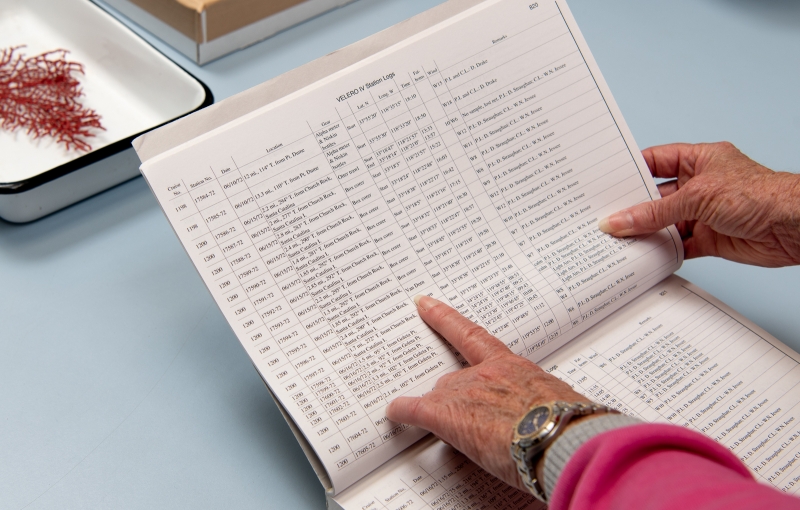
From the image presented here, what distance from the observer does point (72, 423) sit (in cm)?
60

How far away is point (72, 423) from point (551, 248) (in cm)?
47

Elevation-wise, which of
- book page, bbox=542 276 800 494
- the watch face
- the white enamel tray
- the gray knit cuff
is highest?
the white enamel tray

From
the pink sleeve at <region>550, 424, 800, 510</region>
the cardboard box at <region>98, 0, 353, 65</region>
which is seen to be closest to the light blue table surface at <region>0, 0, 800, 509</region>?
the cardboard box at <region>98, 0, 353, 65</region>

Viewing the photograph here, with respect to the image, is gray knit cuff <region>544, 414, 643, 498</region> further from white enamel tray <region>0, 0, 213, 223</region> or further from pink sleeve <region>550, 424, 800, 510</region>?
white enamel tray <region>0, 0, 213, 223</region>

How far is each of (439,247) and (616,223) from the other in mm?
189

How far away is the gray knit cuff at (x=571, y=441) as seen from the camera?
41 centimetres

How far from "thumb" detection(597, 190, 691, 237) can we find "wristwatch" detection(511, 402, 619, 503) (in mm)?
245

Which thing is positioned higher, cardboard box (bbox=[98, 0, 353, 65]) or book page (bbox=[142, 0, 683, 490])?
cardboard box (bbox=[98, 0, 353, 65])

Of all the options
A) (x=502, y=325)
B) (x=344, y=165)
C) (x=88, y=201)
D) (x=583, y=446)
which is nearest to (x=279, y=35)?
(x=88, y=201)

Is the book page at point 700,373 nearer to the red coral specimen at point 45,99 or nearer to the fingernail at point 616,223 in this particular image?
the fingernail at point 616,223

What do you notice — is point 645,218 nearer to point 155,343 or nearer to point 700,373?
point 700,373

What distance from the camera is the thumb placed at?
2.06ft

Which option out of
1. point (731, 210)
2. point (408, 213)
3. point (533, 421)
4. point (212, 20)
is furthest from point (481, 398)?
point (212, 20)

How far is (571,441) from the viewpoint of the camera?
0.41 m
